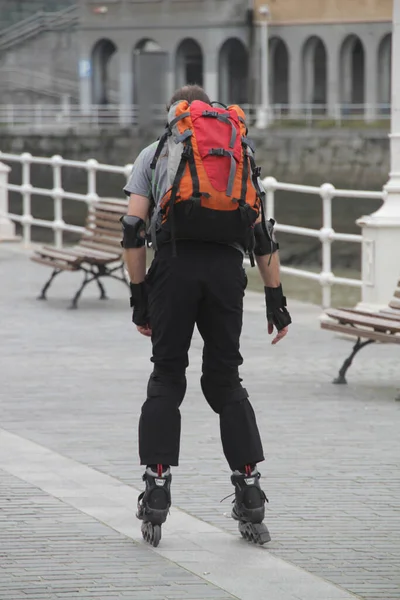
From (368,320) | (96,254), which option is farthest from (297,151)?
(368,320)

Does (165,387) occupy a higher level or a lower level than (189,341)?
lower

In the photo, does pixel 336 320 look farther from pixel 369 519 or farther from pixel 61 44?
pixel 61 44

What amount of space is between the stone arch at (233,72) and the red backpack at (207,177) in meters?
54.3

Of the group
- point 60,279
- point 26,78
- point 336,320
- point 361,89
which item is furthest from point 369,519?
point 26,78

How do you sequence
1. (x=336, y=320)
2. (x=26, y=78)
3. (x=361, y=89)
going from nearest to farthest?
1. (x=336, y=320)
2. (x=361, y=89)
3. (x=26, y=78)

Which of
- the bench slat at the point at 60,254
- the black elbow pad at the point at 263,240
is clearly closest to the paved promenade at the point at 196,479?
the black elbow pad at the point at 263,240

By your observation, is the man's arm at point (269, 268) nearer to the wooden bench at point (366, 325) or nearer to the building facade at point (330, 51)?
the wooden bench at point (366, 325)

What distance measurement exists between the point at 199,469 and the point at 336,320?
9.53 feet

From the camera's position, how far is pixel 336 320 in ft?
30.7

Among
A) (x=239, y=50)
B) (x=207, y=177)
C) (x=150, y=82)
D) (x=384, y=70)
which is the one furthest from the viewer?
(x=239, y=50)

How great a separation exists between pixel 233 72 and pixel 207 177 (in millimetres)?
56347

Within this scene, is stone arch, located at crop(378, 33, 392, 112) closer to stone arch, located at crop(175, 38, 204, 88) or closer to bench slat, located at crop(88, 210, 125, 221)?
stone arch, located at crop(175, 38, 204, 88)

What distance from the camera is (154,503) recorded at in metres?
5.45

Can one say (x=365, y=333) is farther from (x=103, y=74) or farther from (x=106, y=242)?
(x=103, y=74)
